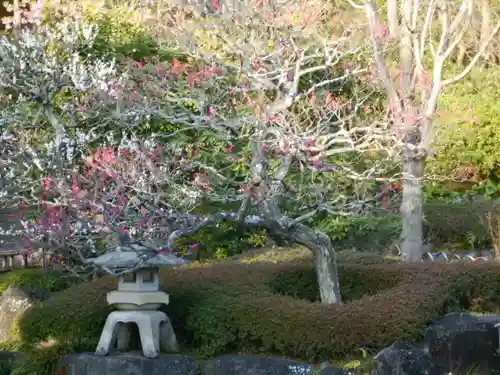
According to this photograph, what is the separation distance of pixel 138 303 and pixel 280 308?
1347 millimetres

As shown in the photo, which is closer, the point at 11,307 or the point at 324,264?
the point at 324,264

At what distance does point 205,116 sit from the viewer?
28.4ft

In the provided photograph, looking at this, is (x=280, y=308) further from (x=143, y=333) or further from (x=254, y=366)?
(x=143, y=333)

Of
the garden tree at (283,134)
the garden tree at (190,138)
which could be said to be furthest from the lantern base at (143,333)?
the garden tree at (283,134)

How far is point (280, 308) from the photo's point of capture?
774cm

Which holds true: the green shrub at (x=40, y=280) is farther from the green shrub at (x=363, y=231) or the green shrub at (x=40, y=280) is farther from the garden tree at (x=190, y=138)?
the green shrub at (x=363, y=231)

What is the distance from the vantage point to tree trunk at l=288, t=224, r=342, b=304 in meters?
8.28

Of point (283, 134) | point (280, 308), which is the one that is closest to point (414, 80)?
point (283, 134)

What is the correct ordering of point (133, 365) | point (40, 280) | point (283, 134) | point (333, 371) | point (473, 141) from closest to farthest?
point (333, 371)
point (133, 365)
point (283, 134)
point (40, 280)
point (473, 141)

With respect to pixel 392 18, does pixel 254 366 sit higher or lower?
lower

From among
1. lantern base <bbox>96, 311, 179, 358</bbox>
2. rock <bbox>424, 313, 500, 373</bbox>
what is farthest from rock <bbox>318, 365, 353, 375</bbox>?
lantern base <bbox>96, 311, 179, 358</bbox>

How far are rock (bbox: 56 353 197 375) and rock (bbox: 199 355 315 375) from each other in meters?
0.21

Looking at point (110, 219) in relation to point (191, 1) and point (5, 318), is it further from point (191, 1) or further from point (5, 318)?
point (191, 1)

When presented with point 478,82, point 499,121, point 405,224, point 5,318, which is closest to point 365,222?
point 405,224
